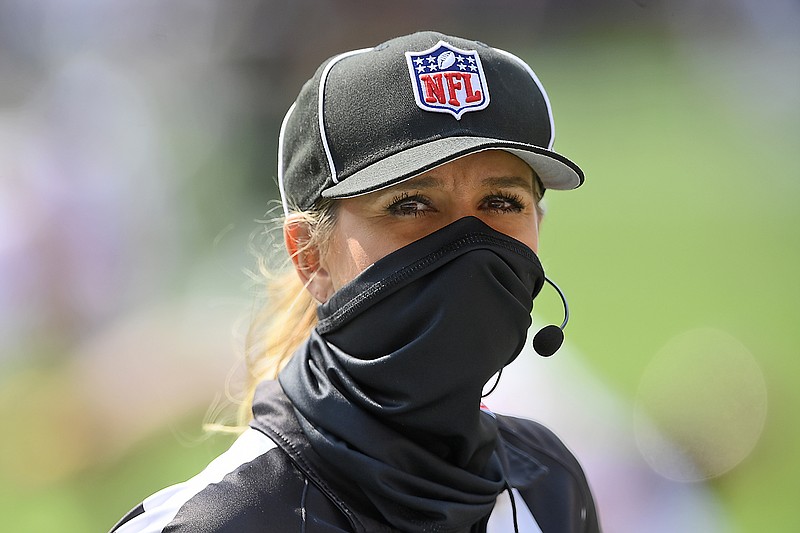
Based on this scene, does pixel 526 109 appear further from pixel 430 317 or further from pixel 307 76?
pixel 307 76

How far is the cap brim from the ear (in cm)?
15

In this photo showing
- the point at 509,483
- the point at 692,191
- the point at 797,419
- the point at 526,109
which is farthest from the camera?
the point at 692,191

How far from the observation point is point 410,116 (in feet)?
4.08

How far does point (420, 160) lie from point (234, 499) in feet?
1.94

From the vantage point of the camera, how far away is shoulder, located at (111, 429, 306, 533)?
114cm

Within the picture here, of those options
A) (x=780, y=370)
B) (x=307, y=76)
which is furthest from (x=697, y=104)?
(x=307, y=76)

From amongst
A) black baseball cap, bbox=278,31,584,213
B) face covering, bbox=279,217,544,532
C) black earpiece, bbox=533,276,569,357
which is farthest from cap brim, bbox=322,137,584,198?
black earpiece, bbox=533,276,569,357

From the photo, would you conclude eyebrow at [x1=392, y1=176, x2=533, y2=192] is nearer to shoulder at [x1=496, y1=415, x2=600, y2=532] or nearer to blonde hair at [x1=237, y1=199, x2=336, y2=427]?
blonde hair at [x1=237, y1=199, x2=336, y2=427]

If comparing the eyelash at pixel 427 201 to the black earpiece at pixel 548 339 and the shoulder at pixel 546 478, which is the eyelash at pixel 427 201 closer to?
the black earpiece at pixel 548 339

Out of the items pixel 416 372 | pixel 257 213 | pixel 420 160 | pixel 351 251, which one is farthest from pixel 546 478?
pixel 257 213

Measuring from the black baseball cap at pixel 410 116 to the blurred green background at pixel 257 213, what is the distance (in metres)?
1.71

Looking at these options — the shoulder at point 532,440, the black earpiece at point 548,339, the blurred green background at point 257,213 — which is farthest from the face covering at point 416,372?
the blurred green background at point 257,213

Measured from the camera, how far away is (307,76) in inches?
124

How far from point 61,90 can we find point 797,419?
3.11 meters
